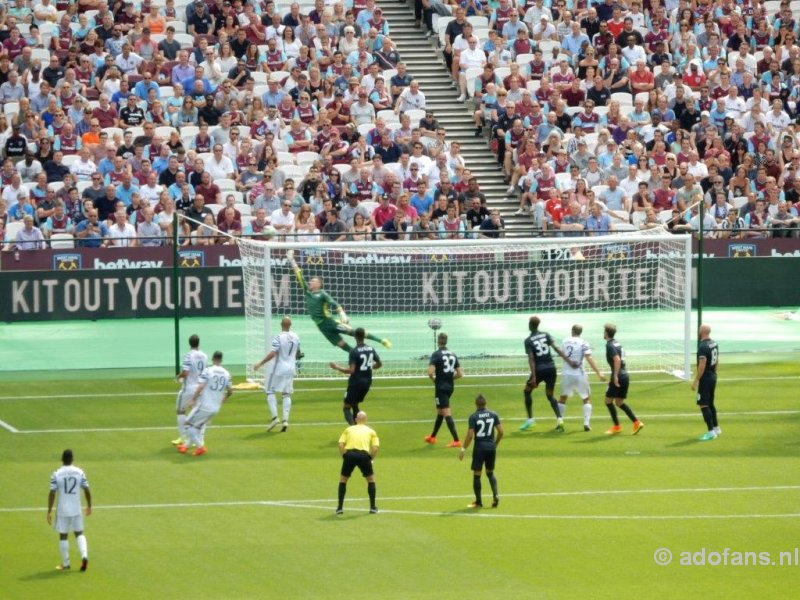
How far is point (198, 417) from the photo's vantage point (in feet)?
82.1

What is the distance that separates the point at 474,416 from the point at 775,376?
12.0m

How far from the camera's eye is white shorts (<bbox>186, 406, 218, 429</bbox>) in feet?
81.9

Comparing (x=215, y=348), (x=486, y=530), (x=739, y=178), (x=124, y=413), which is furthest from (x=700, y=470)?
(x=739, y=178)

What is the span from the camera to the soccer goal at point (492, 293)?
109 feet

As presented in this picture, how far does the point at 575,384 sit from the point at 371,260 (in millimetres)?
8858

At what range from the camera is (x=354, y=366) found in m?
25.8

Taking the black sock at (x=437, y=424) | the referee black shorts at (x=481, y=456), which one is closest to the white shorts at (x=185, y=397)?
the black sock at (x=437, y=424)

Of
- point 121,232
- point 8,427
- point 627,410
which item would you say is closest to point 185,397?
point 8,427

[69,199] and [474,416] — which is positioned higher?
[69,199]

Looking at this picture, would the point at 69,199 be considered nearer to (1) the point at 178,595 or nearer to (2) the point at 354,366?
(2) the point at 354,366

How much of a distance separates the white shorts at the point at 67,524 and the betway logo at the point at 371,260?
16.1m

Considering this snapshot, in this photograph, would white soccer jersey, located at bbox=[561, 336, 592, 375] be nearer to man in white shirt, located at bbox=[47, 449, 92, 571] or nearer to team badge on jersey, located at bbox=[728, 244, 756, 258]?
man in white shirt, located at bbox=[47, 449, 92, 571]

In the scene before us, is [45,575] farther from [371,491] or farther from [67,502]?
[371,491]

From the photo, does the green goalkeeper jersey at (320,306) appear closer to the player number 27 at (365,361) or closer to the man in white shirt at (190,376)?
the player number 27 at (365,361)
